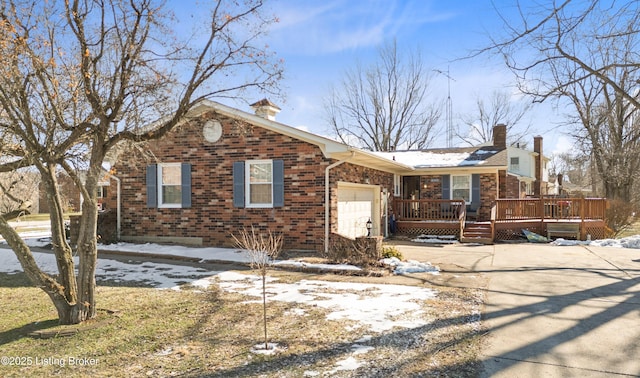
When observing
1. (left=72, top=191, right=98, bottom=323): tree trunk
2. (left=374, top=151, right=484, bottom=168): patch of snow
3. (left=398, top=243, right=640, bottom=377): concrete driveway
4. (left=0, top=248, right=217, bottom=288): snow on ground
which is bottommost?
(left=398, top=243, right=640, bottom=377): concrete driveway

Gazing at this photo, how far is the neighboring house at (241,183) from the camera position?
11391 millimetres

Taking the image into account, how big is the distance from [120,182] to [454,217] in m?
12.3

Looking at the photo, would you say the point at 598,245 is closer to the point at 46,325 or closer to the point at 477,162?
the point at 477,162

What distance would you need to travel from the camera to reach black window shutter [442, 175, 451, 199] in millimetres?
18281

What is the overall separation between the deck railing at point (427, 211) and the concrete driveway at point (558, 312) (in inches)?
197

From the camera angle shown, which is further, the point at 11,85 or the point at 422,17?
the point at 422,17

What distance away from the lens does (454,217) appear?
16.8 meters

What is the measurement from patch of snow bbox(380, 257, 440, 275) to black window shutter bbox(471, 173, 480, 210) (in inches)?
357

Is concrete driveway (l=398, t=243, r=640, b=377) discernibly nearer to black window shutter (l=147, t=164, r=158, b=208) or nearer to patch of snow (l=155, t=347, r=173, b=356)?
patch of snow (l=155, t=347, r=173, b=356)

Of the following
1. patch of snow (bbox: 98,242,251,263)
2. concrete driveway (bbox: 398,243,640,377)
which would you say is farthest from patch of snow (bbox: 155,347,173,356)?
patch of snow (bbox: 98,242,251,263)

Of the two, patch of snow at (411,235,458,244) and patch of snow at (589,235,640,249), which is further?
patch of snow at (411,235,458,244)

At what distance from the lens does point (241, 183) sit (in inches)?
474

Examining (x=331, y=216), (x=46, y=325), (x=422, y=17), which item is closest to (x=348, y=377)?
(x=46, y=325)

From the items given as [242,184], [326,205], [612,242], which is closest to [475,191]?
[612,242]
